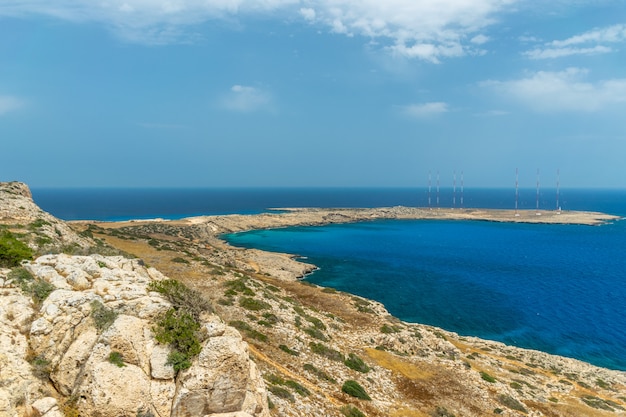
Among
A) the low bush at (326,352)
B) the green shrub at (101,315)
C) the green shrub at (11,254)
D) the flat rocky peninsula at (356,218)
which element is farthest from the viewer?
the flat rocky peninsula at (356,218)

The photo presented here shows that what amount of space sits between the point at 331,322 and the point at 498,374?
15.2 m

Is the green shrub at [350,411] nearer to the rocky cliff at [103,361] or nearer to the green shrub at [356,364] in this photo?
the green shrub at [356,364]

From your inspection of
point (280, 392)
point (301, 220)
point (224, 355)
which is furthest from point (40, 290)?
point (301, 220)

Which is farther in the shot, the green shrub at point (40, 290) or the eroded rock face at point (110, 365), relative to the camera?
the green shrub at point (40, 290)

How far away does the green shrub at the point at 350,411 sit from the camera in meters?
17.5

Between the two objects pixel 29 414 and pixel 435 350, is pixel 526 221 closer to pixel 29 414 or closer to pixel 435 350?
pixel 435 350

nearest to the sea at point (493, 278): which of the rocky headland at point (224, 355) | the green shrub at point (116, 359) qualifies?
the rocky headland at point (224, 355)

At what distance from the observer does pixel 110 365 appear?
10.3 metres

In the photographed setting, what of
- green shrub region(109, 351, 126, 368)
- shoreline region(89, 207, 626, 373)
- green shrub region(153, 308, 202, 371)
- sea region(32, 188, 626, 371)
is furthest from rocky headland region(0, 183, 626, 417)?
shoreline region(89, 207, 626, 373)

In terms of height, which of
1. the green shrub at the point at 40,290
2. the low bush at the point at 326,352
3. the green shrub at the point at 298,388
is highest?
the green shrub at the point at 40,290

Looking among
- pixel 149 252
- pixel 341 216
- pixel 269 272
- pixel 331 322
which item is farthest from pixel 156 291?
pixel 341 216

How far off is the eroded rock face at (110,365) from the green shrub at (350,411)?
24.4 feet

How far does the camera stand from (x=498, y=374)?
30.3 meters

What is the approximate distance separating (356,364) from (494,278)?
200ft
